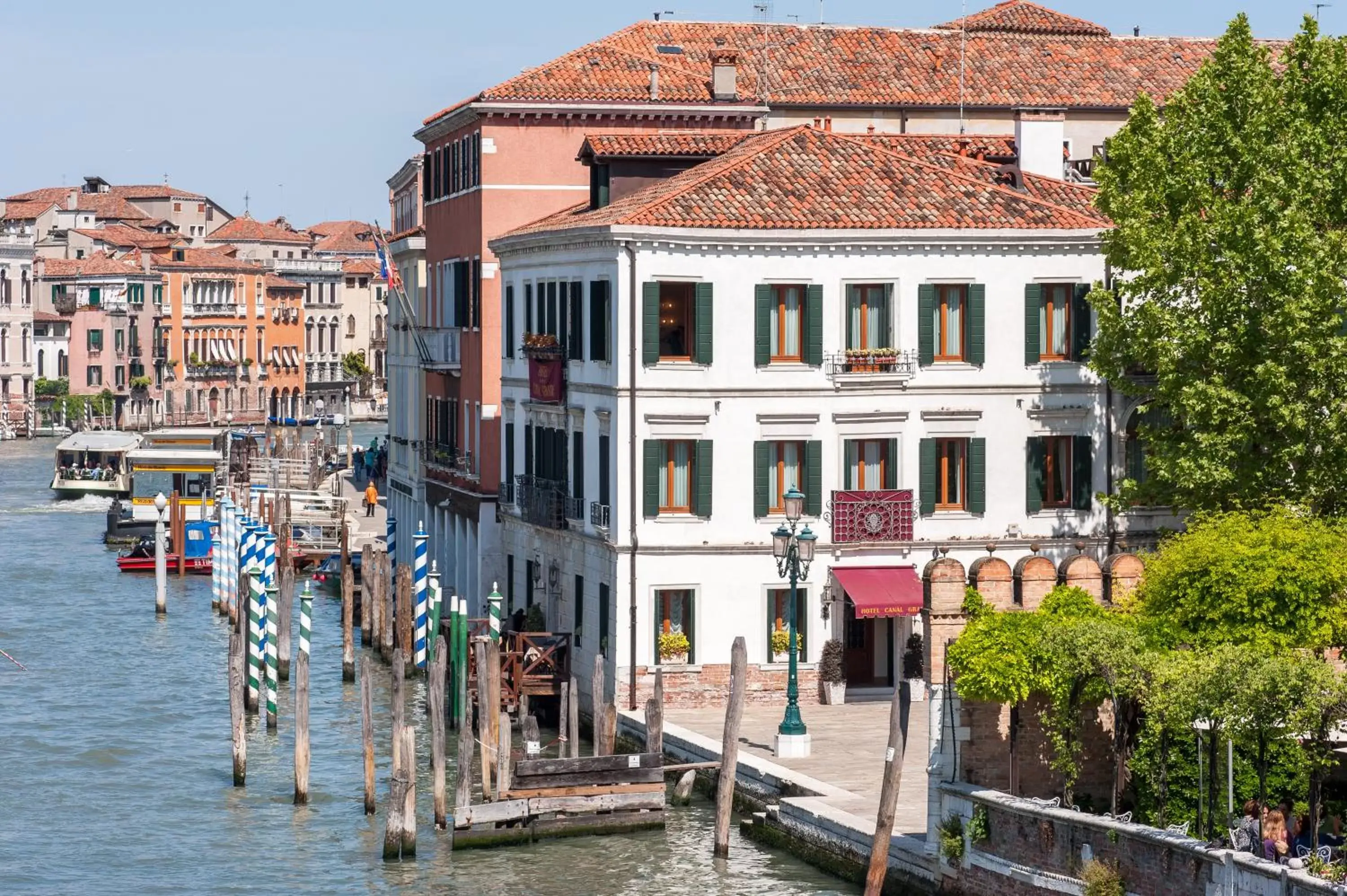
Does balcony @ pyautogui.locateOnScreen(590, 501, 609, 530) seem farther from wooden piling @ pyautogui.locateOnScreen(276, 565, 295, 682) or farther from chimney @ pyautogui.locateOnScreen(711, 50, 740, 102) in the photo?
chimney @ pyautogui.locateOnScreen(711, 50, 740, 102)

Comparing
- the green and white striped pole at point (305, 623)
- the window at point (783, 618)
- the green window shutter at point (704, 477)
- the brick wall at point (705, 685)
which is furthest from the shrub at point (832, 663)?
the green and white striped pole at point (305, 623)

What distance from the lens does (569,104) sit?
50281 millimetres

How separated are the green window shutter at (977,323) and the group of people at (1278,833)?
1567 cm

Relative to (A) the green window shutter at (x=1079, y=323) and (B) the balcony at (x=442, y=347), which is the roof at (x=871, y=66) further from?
(A) the green window shutter at (x=1079, y=323)

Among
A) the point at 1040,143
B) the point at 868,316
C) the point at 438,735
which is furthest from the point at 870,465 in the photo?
the point at 438,735

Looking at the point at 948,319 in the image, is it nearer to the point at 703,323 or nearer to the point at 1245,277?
the point at 703,323

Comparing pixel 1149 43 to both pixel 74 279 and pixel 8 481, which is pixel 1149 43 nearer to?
pixel 8 481

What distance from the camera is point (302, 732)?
3644cm

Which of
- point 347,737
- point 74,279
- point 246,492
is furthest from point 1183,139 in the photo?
point 74,279

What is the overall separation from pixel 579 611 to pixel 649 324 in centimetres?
544

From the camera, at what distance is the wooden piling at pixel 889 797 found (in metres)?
28.6

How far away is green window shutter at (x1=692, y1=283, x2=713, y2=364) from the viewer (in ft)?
128

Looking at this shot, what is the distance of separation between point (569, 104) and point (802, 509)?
566 inches

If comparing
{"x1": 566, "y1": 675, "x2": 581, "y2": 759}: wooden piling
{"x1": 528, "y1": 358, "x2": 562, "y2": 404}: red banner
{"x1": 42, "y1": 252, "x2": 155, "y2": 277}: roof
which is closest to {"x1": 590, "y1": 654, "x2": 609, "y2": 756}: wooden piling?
{"x1": 566, "y1": 675, "x2": 581, "y2": 759}: wooden piling
